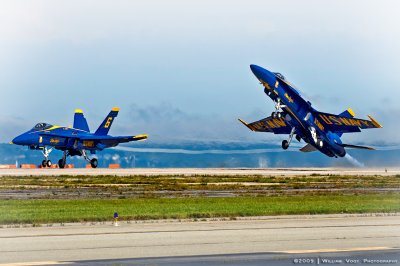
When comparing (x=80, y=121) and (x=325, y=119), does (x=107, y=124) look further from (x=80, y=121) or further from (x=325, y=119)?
(x=325, y=119)

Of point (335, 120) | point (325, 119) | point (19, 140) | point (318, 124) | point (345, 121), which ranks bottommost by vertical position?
point (19, 140)

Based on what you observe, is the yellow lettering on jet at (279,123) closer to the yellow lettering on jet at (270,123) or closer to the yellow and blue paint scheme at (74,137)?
the yellow lettering on jet at (270,123)

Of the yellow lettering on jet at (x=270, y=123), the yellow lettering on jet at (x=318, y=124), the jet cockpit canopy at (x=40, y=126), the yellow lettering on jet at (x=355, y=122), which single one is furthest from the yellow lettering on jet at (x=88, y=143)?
the yellow lettering on jet at (x=355, y=122)

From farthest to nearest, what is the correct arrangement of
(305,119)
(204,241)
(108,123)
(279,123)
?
(108,123) < (279,123) < (305,119) < (204,241)

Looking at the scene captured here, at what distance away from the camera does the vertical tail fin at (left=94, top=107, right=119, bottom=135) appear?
306ft

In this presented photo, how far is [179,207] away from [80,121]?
66.9 m

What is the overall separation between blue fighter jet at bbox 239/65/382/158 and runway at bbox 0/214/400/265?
155 ft

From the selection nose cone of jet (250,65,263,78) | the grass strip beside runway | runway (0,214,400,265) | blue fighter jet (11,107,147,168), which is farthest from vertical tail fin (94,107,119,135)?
runway (0,214,400,265)

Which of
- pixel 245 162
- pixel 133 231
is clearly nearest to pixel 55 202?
pixel 133 231

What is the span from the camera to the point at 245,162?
104750mm

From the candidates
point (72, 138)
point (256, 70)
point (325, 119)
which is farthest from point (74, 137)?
point (325, 119)

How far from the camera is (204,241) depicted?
1928cm

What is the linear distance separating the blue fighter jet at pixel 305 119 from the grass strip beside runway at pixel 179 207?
35.3 m

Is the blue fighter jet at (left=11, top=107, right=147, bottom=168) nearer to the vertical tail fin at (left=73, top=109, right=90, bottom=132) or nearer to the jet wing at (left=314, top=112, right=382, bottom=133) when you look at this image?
the vertical tail fin at (left=73, top=109, right=90, bottom=132)
